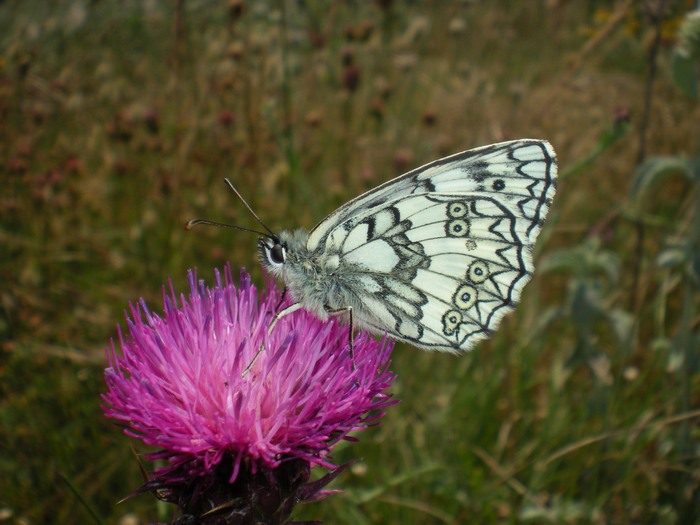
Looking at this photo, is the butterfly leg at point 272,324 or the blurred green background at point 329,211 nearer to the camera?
the butterfly leg at point 272,324

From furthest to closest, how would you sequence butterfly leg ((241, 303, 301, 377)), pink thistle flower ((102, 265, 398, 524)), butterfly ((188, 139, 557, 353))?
butterfly ((188, 139, 557, 353)) < butterfly leg ((241, 303, 301, 377)) < pink thistle flower ((102, 265, 398, 524))

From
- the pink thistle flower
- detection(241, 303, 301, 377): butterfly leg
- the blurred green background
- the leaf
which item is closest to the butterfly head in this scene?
detection(241, 303, 301, 377): butterfly leg

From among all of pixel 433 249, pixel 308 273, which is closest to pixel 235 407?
pixel 308 273

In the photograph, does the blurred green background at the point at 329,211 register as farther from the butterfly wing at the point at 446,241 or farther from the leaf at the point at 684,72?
the butterfly wing at the point at 446,241

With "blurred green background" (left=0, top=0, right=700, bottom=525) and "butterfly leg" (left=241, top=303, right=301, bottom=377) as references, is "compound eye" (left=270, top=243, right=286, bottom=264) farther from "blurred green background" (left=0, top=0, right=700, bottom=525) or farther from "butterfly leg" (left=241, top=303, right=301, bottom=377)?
"blurred green background" (left=0, top=0, right=700, bottom=525)

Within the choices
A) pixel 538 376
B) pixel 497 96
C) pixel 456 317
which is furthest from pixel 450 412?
pixel 497 96

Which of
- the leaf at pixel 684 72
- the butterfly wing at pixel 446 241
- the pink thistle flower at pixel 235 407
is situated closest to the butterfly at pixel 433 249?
the butterfly wing at pixel 446 241
